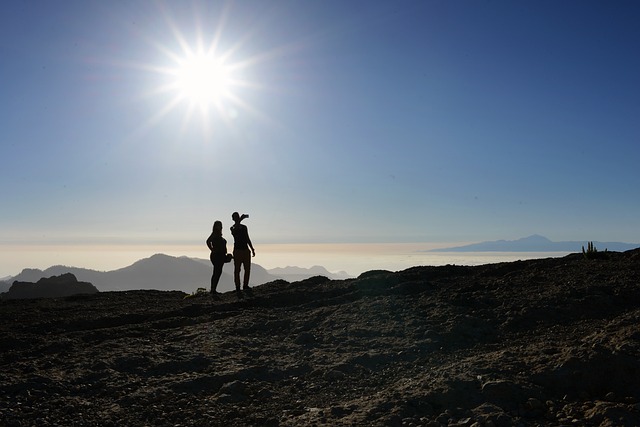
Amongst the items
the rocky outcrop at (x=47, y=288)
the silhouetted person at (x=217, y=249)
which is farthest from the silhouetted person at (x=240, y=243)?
the rocky outcrop at (x=47, y=288)

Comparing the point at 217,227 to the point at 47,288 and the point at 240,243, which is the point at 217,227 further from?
the point at 47,288

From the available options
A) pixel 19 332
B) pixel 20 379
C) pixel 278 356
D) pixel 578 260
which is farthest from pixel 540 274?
pixel 19 332

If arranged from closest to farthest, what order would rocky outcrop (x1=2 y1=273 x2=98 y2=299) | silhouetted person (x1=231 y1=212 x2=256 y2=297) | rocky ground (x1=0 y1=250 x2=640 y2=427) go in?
rocky ground (x1=0 y1=250 x2=640 y2=427) → silhouetted person (x1=231 y1=212 x2=256 y2=297) → rocky outcrop (x1=2 y1=273 x2=98 y2=299)

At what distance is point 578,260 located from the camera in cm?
1131

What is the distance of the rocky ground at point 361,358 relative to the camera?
4.82 metres

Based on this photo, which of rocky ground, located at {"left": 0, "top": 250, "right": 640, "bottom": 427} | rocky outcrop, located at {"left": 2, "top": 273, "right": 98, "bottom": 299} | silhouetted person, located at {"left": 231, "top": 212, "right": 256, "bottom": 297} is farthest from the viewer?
rocky outcrop, located at {"left": 2, "top": 273, "right": 98, "bottom": 299}

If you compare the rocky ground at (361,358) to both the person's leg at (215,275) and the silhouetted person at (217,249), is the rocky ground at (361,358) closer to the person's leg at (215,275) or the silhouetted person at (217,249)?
the person's leg at (215,275)

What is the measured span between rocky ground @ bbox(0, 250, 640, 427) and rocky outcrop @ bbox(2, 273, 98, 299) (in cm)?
3481

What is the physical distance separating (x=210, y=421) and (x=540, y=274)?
7850 millimetres

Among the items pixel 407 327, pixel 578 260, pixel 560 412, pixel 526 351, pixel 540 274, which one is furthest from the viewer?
pixel 578 260

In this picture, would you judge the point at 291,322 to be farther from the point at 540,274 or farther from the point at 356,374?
the point at 540,274

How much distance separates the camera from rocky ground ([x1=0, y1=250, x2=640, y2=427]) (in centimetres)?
482

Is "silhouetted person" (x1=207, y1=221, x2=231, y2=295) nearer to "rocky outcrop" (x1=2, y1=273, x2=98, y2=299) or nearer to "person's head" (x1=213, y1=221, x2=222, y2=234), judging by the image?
"person's head" (x1=213, y1=221, x2=222, y2=234)

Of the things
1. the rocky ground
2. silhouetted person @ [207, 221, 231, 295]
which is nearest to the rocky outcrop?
silhouetted person @ [207, 221, 231, 295]
